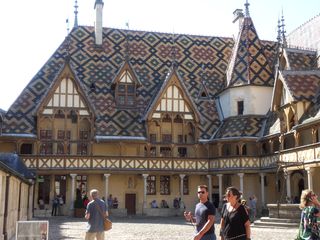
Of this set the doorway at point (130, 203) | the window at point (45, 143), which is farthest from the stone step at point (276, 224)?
the window at point (45, 143)

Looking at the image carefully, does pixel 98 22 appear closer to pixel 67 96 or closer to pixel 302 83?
pixel 67 96

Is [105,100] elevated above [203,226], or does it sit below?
above

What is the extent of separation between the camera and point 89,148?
31.7 m

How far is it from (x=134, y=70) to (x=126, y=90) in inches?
73.2

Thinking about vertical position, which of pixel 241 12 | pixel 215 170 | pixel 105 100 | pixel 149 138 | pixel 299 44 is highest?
pixel 241 12

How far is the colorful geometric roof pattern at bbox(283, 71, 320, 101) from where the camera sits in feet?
91.5

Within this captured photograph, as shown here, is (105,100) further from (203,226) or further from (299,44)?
(203,226)

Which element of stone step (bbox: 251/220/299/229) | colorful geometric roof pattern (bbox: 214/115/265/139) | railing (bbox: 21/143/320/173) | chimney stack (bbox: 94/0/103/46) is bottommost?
stone step (bbox: 251/220/299/229)

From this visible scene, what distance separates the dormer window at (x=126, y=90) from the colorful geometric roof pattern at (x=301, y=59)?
34.0ft

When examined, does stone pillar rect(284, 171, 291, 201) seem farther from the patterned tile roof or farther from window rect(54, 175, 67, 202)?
window rect(54, 175, 67, 202)

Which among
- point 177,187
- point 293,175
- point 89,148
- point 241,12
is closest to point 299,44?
point 241,12

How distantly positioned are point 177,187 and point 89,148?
638 centimetres

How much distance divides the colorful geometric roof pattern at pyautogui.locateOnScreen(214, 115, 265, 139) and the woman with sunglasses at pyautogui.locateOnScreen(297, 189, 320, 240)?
80.2 ft

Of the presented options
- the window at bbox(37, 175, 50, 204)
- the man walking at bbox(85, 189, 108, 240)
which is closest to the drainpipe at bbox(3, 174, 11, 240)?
the man walking at bbox(85, 189, 108, 240)
